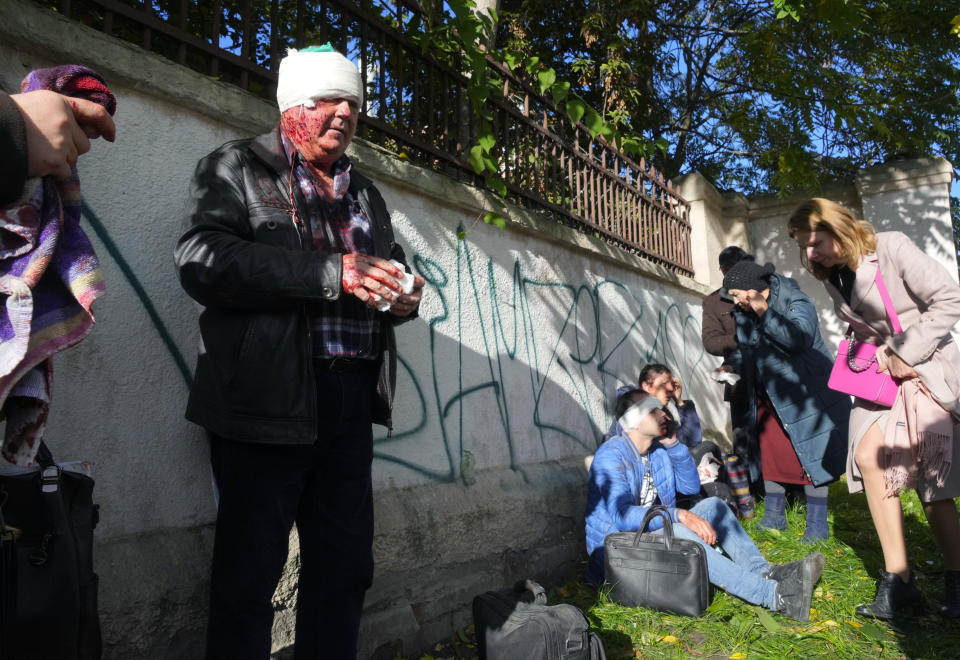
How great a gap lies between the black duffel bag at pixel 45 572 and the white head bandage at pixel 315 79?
3.87 ft

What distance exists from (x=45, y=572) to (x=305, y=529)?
3.07ft

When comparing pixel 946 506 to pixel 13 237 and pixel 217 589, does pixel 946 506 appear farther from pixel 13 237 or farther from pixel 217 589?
pixel 13 237

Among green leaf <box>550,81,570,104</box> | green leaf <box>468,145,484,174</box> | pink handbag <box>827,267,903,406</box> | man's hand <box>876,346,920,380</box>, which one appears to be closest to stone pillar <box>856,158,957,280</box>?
pink handbag <box>827,267,903,406</box>

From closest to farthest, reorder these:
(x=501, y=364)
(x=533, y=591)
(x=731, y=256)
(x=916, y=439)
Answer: (x=533, y=591) → (x=916, y=439) → (x=501, y=364) → (x=731, y=256)

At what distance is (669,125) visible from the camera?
10.5m

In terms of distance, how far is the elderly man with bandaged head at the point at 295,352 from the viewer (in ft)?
6.03

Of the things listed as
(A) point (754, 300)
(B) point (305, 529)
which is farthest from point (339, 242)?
(A) point (754, 300)

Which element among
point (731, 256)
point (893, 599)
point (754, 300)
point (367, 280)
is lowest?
point (893, 599)

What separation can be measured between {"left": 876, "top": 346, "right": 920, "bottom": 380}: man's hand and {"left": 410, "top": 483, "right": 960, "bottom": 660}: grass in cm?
99

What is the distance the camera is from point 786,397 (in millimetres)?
4398

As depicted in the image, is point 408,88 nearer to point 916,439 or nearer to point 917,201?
point 916,439

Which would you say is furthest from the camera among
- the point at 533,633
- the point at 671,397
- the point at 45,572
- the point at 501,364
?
the point at 671,397

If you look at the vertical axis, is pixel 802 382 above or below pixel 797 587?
above

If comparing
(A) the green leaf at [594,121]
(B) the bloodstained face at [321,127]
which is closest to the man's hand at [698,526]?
(A) the green leaf at [594,121]
